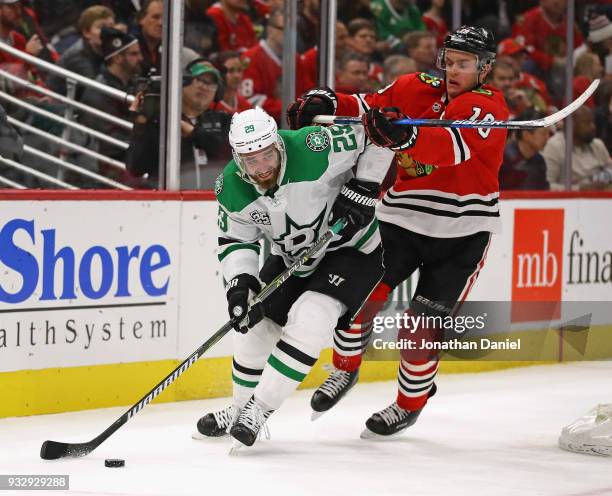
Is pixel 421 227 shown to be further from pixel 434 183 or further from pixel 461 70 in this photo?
pixel 461 70

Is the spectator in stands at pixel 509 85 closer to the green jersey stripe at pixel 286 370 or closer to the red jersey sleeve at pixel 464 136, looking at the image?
the red jersey sleeve at pixel 464 136

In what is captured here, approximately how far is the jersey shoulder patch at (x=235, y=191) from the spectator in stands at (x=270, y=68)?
1663 millimetres

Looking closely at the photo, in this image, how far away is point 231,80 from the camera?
17.9 ft

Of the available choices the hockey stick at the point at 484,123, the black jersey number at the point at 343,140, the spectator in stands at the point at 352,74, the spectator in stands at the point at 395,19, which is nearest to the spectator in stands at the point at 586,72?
the spectator in stands at the point at 395,19

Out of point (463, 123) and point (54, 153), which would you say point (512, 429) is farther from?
point (54, 153)

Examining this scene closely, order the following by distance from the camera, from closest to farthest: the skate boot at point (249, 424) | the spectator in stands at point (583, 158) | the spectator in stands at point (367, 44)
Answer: the skate boot at point (249, 424)
the spectator in stands at point (367, 44)
the spectator in stands at point (583, 158)

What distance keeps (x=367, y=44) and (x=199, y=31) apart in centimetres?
100

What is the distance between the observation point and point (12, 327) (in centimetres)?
452

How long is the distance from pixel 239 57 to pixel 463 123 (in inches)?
72.7

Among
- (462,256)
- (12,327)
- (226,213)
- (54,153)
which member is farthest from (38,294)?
(462,256)

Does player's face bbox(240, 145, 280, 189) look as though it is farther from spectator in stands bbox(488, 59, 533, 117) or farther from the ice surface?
spectator in stands bbox(488, 59, 533, 117)

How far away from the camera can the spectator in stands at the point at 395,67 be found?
611 centimetres

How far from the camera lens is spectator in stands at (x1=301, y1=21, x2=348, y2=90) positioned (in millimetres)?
5695

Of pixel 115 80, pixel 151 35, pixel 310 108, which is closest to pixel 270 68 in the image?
pixel 151 35
